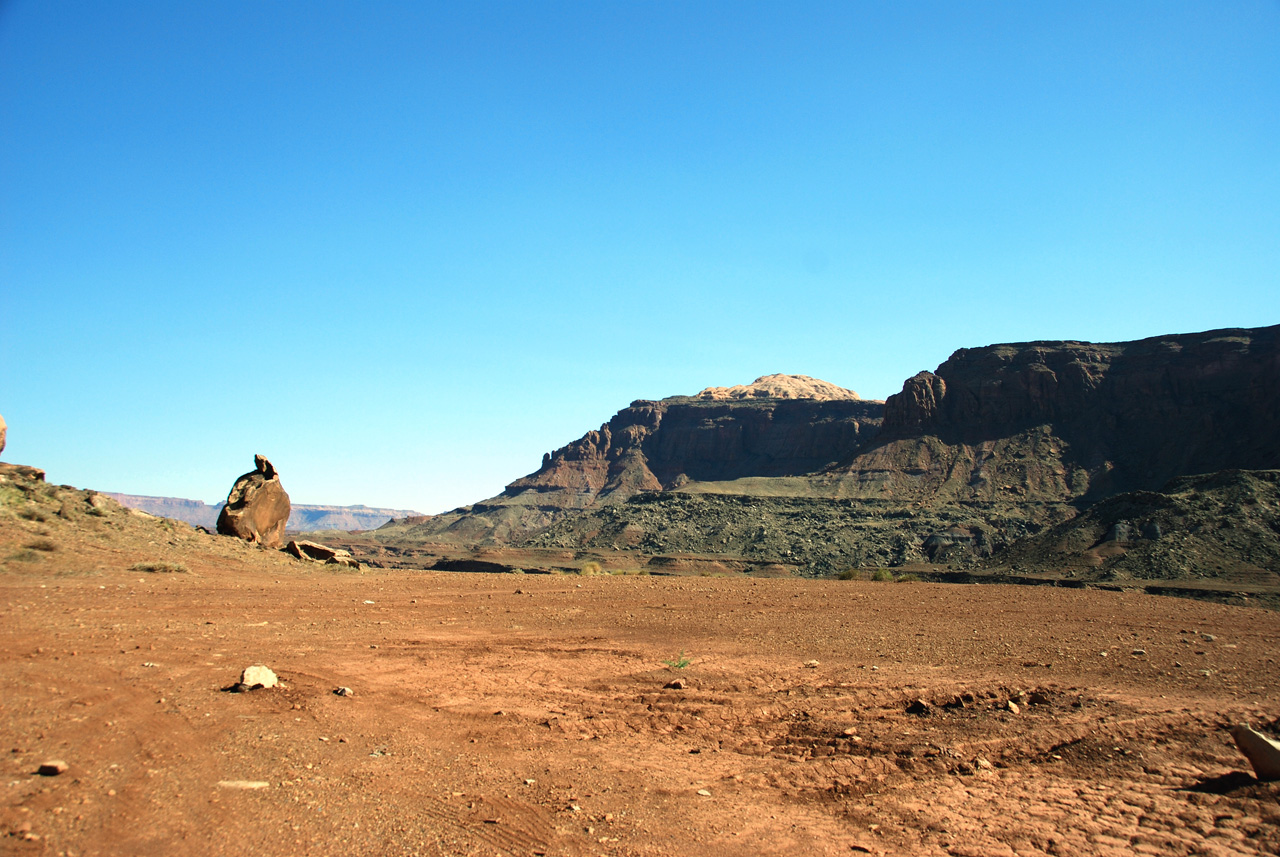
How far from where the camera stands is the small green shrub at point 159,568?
18053mm

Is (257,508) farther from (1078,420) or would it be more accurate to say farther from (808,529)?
(1078,420)

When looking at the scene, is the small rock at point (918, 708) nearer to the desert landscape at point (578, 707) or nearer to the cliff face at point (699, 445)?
the desert landscape at point (578, 707)

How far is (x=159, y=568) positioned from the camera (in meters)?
18.2

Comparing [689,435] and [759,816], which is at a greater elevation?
[689,435]

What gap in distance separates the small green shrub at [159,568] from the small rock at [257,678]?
1193 cm

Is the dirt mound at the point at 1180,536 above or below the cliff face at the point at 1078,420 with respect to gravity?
below

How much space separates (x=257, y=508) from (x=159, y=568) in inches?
291

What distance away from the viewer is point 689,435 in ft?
563

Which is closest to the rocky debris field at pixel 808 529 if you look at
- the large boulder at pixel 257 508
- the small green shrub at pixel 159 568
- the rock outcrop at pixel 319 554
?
the rock outcrop at pixel 319 554

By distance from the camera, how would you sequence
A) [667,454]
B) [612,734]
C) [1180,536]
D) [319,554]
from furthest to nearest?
[667,454], [1180,536], [319,554], [612,734]

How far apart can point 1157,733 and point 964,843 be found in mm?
3956

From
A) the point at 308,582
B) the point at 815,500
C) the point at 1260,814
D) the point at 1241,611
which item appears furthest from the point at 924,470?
the point at 1260,814

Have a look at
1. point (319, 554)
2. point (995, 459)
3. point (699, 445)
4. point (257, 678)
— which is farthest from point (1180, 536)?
point (699, 445)

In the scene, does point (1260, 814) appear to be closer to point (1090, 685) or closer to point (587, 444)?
point (1090, 685)
